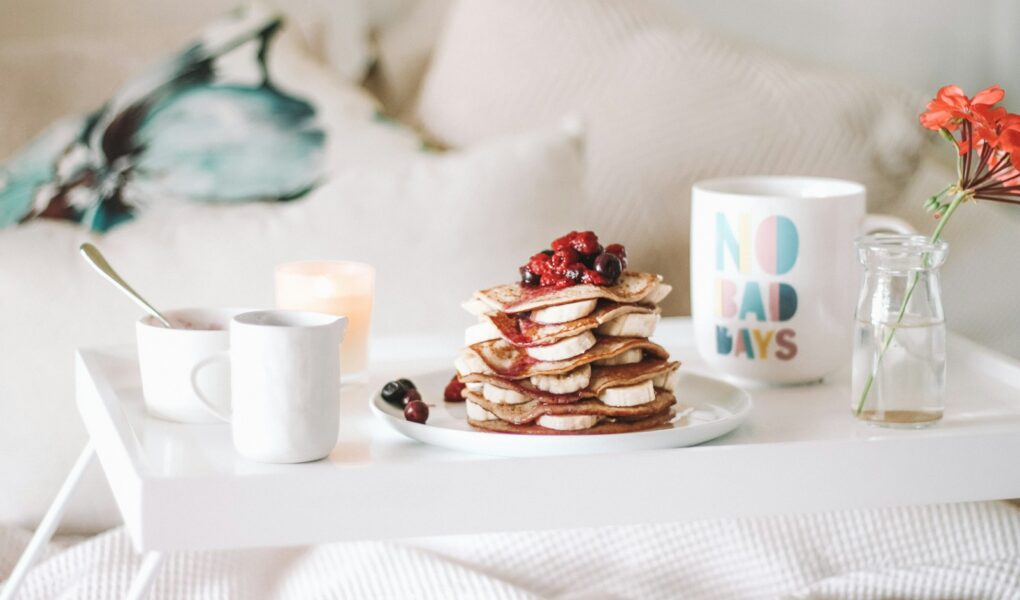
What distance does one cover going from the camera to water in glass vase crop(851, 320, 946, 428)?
880 mm

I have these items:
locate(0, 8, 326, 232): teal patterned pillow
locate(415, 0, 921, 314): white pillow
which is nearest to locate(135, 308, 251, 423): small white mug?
locate(0, 8, 326, 232): teal patterned pillow

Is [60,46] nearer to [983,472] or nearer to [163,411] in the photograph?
[163,411]

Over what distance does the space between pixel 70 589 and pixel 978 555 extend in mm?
844

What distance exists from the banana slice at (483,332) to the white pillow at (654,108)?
60 cm

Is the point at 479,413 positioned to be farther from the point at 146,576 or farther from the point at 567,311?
the point at 146,576

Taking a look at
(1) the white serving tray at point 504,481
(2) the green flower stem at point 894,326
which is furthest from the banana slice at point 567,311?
→ (2) the green flower stem at point 894,326

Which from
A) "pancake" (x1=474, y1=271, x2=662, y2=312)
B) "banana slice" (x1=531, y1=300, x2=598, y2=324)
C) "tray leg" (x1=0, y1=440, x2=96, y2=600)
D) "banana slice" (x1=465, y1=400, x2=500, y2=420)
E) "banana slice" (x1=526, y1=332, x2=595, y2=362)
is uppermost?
"pancake" (x1=474, y1=271, x2=662, y2=312)

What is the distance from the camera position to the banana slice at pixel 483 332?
0.85 meters

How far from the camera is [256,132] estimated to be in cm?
139

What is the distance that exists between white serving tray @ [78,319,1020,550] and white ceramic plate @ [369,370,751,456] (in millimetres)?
13

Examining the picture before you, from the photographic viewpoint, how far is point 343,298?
3.32 ft

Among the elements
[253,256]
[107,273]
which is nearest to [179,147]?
[253,256]

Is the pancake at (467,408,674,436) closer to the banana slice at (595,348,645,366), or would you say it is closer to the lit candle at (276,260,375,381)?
the banana slice at (595,348,645,366)

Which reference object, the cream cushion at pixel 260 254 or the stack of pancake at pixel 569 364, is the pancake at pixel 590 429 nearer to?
the stack of pancake at pixel 569 364
